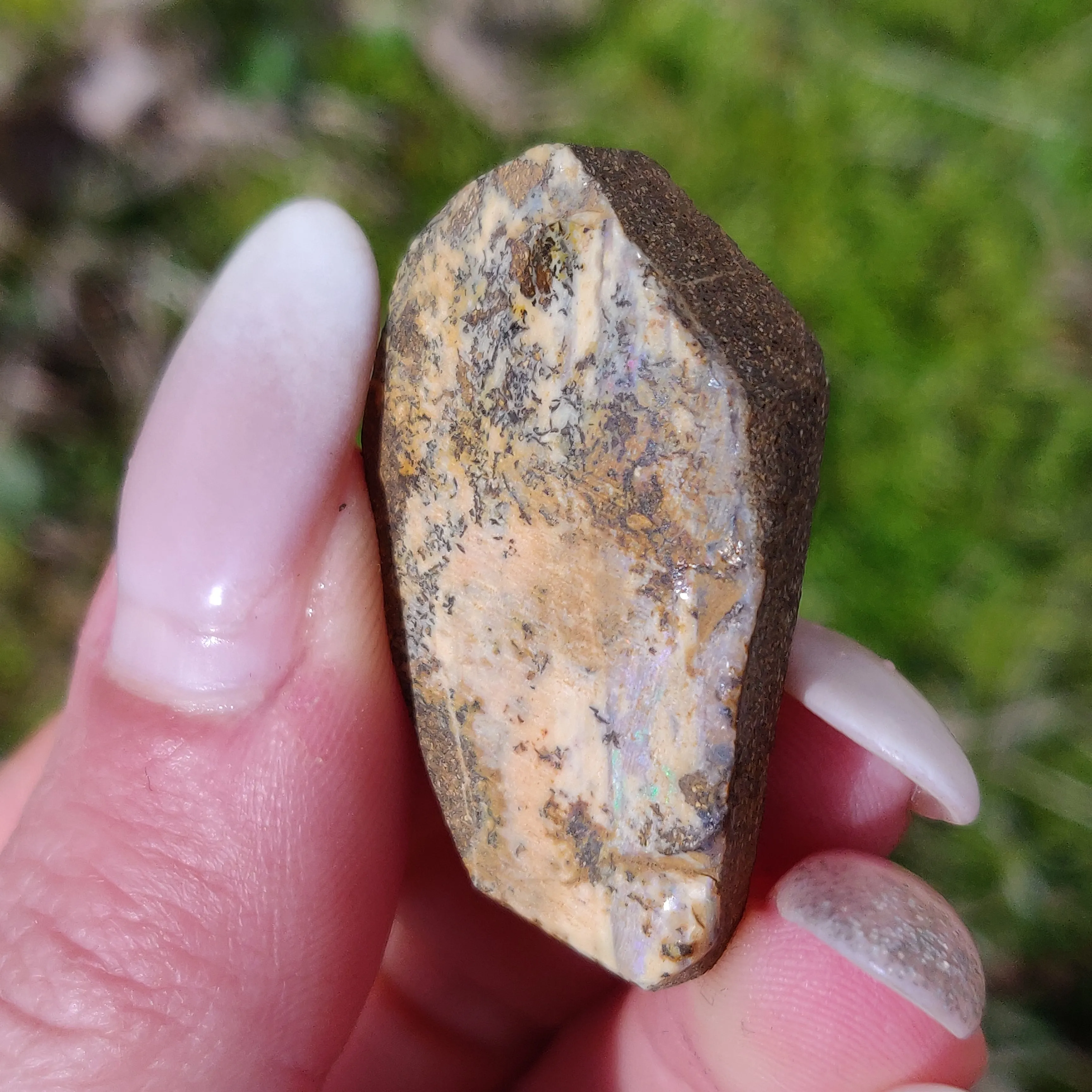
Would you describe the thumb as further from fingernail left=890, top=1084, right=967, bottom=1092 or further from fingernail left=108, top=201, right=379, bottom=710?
fingernail left=890, top=1084, right=967, bottom=1092

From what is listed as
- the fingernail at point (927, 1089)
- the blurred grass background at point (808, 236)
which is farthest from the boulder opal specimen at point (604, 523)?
the blurred grass background at point (808, 236)

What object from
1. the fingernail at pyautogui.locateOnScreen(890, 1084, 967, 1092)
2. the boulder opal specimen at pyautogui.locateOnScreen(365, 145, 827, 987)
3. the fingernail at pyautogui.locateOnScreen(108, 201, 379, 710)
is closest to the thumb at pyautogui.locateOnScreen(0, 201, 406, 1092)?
the fingernail at pyautogui.locateOnScreen(108, 201, 379, 710)

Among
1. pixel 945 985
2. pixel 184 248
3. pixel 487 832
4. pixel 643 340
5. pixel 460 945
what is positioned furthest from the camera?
pixel 184 248

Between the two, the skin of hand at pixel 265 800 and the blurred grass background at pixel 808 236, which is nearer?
the skin of hand at pixel 265 800

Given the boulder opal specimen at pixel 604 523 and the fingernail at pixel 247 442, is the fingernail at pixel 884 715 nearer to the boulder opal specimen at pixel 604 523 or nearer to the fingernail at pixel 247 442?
the boulder opal specimen at pixel 604 523

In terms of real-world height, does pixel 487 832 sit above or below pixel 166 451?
below

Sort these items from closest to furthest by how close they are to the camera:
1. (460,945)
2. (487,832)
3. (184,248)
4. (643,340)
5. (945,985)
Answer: (643,340), (945,985), (487,832), (460,945), (184,248)

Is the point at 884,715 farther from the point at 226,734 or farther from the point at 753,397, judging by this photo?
the point at 226,734

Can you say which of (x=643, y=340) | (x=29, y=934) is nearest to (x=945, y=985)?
(x=643, y=340)

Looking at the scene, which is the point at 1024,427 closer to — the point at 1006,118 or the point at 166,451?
the point at 1006,118
